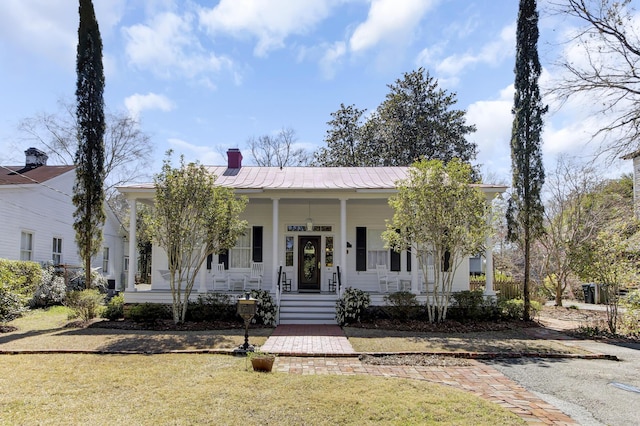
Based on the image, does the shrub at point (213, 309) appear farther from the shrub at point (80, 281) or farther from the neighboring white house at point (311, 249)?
the shrub at point (80, 281)

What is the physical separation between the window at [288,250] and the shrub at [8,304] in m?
7.66

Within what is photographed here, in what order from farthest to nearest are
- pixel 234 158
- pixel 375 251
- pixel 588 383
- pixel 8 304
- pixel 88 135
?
pixel 234 158, pixel 375 251, pixel 88 135, pixel 8 304, pixel 588 383

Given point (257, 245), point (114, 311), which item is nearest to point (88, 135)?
point (114, 311)

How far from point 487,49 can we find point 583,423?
9.59m

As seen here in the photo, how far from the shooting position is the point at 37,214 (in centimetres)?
1703

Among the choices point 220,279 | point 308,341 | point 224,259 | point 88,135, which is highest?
point 88,135

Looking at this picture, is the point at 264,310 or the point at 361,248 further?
the point at 361,248

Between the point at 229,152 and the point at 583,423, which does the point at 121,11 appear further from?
the point at 583,423

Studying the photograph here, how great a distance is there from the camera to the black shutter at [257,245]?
49.0 feet

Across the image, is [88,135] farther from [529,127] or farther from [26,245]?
[529,127]

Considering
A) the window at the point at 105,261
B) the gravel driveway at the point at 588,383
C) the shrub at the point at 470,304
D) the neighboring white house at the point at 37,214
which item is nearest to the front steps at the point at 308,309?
the shrub at the point at 470,304

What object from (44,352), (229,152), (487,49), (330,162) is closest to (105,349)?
(44,352)

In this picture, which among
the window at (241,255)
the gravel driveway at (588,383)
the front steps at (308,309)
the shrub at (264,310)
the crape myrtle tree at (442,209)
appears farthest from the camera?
the window at (241,255)

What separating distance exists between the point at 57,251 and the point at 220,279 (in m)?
8.86
